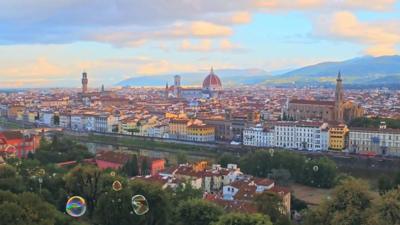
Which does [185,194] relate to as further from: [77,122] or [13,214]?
[77,122]

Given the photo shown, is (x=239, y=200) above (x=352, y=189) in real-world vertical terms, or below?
below

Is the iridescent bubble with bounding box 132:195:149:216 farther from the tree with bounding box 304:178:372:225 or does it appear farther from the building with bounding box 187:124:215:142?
the building with bounding box 187:124:215:142

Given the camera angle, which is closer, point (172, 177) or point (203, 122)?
point (172, 177)

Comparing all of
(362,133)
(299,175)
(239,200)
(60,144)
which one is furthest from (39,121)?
(239,200)

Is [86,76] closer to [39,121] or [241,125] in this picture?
[39,121]

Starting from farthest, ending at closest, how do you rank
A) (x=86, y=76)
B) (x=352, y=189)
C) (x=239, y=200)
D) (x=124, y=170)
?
1. (x=86, y=76)
2. (x=124, y=170)
3. (x=239, y=200)
4. (x=352, y=189)

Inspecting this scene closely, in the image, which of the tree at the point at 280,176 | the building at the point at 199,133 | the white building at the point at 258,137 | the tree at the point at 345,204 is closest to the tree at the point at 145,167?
the tree at the point at 280,176

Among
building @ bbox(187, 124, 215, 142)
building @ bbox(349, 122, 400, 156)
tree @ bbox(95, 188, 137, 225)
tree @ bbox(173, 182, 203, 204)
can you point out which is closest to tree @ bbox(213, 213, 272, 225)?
tree @ bbox(95, 188, 137, 225)
